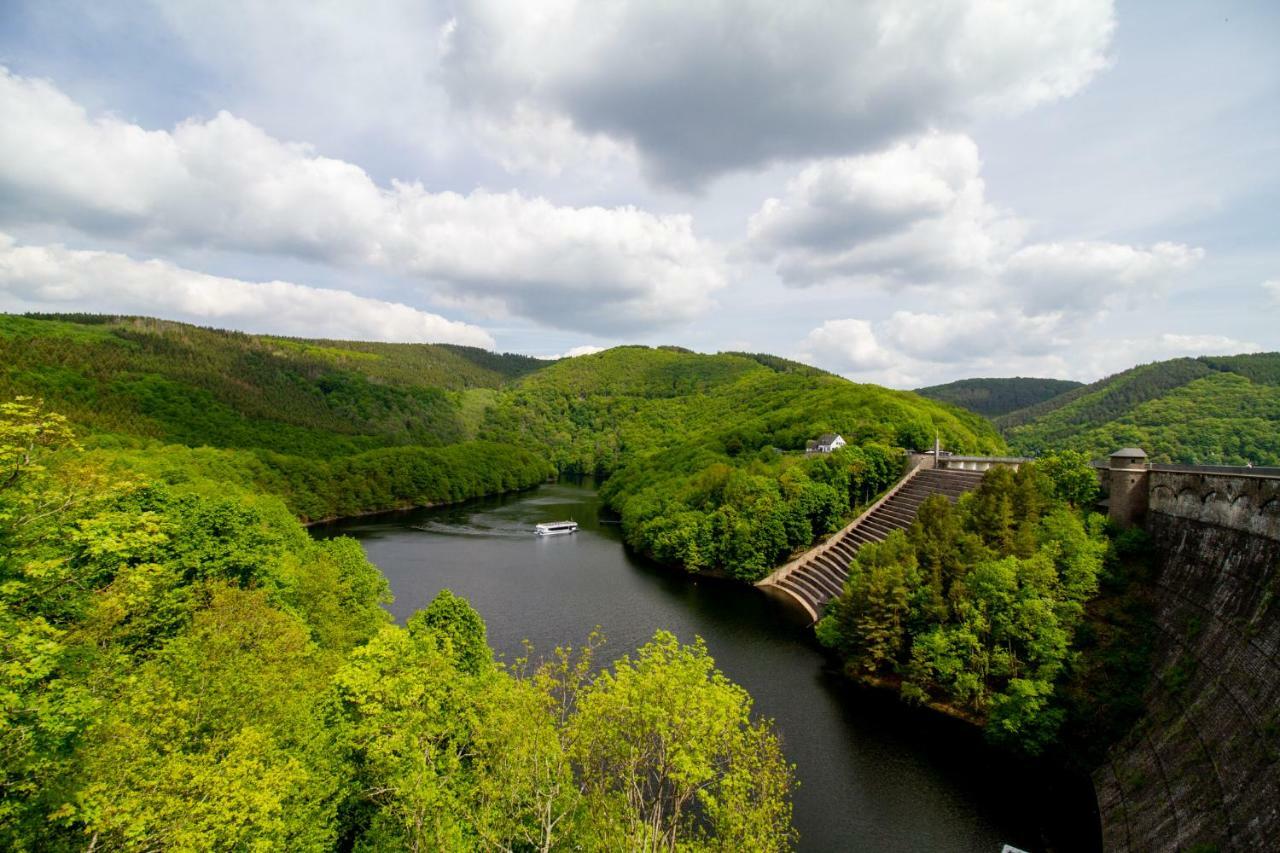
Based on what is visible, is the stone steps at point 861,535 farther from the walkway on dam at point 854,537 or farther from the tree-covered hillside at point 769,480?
the tree-covered hillside at point 769,480

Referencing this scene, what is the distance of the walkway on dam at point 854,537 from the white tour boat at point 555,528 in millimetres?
36643

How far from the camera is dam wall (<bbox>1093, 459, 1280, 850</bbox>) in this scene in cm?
1917

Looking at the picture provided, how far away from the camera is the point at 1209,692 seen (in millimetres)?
23516

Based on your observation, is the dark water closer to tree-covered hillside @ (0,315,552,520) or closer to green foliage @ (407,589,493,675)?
green foliage @ (407,589,493,675)

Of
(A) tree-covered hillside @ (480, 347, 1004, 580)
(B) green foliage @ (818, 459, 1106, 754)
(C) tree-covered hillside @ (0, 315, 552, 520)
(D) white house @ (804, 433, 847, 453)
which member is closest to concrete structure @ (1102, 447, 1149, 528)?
(B) green foliage @ (818, 459, 1106, 754)

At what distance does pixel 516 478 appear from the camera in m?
144

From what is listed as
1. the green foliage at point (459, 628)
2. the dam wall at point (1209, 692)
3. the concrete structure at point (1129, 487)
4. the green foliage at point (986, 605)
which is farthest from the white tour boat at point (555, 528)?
the dam wall at point (1209, 692)

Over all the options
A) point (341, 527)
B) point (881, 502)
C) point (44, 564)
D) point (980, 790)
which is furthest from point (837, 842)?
point (341, 527)

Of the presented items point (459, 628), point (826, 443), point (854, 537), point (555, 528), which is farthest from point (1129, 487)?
point (555, 528)

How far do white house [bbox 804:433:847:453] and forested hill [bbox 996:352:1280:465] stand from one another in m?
41.9

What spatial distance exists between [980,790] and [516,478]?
412 ft

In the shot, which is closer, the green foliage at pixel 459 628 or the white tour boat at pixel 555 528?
the green foliage at pixel 459 628

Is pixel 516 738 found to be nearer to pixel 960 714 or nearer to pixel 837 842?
pixel 837 842

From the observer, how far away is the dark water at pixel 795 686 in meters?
25.2
